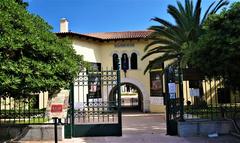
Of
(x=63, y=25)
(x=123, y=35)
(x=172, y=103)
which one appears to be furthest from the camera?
(x=123, y=35)

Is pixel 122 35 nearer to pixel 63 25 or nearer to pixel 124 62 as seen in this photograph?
pixel 124 62

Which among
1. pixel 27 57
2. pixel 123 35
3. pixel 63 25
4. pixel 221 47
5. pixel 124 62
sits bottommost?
pixel 27 57

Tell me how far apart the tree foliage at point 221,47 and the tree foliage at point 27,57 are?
15.4ft

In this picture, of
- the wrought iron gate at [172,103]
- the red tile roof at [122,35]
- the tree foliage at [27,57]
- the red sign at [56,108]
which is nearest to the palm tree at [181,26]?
the red tile roof at [122,35]

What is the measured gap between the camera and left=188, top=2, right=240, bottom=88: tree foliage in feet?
37.5

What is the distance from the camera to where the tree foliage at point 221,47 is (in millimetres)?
11422

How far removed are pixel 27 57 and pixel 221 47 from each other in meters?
6.42

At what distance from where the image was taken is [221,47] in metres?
11.6

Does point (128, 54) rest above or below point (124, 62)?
above

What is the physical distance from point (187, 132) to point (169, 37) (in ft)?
37.3

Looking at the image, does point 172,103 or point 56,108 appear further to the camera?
point 172,103

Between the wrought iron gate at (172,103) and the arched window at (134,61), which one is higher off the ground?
the arched window at (134,61)

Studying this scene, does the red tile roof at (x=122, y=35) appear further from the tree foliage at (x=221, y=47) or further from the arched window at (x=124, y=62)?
the tree foliage at (x=221, y=47)

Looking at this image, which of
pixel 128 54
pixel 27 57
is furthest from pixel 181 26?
pixel 27 57
